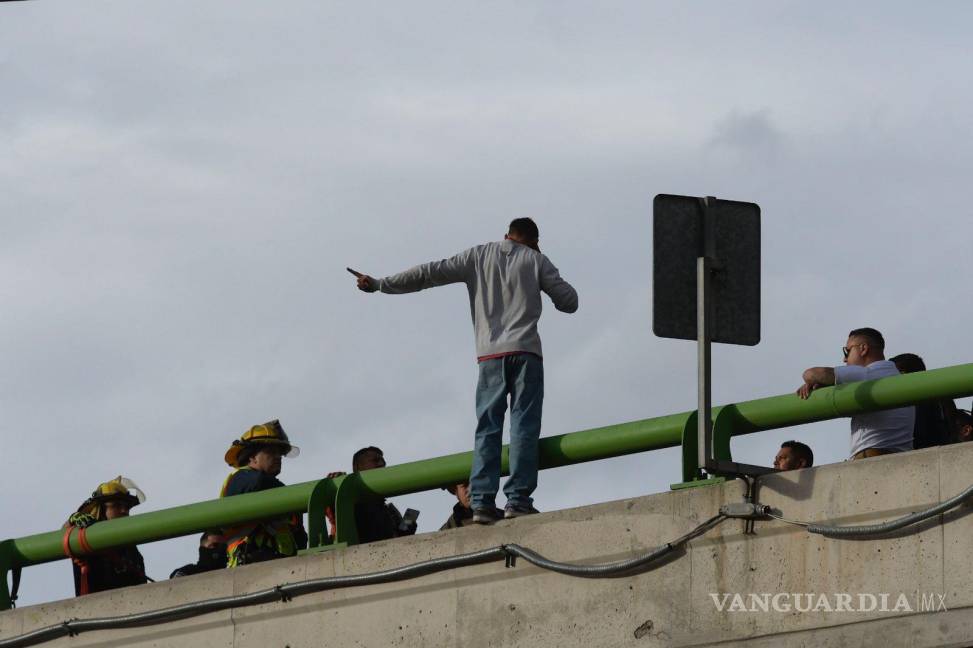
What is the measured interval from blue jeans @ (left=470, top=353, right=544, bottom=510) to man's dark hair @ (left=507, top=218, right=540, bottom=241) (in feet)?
2.81

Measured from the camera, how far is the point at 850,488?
32.1 feet

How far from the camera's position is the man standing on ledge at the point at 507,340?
36.6ft

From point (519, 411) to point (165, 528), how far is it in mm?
2594

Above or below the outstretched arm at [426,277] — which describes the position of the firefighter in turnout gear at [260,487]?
below

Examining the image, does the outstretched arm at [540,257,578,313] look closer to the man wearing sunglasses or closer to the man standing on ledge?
the man standing on ledge

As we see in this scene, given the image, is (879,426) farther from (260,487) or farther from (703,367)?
(260,487)

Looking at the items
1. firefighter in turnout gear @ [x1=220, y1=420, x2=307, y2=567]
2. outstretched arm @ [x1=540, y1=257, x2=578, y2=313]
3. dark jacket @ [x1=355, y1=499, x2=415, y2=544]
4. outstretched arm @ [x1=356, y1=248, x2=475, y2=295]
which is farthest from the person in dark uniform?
outstretched arm @ [x1=540, y1=257, x2=578, y2=313]

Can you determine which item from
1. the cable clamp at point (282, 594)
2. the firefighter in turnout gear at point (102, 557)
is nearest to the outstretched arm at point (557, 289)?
the cable clamp at point (282, 594)

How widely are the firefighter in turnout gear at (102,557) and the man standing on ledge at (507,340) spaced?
8.81 ft

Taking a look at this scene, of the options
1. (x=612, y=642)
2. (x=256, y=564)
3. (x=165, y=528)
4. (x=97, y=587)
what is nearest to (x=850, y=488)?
(x=612, y=642)

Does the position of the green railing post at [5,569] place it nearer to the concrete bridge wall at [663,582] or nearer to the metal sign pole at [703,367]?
the concrete bridge wall at [663,582]

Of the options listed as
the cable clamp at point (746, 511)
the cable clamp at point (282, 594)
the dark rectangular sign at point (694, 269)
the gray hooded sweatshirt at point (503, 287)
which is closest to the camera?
the cable clamp at point (746, 511)

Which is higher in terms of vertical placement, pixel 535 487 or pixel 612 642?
pixel 535 487

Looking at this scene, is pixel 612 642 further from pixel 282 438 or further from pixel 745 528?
pixel 282 438
